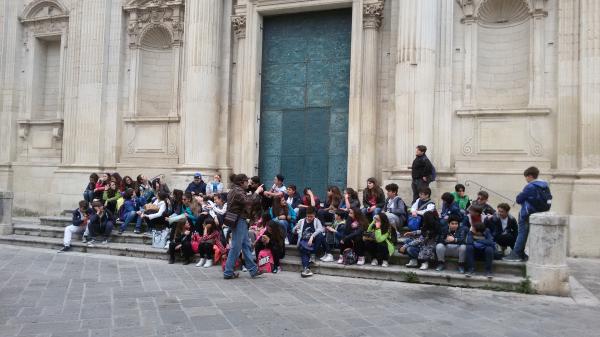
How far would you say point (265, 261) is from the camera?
9922 mm

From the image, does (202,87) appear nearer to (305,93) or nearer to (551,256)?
(305,93)

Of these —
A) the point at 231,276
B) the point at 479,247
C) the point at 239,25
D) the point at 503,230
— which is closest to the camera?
the point at 479,247

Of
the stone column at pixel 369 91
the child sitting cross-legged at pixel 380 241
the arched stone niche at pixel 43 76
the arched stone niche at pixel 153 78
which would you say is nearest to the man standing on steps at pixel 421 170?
the child sitting cross-legged at pixel 380 241

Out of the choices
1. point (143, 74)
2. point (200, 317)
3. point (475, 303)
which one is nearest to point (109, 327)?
point (200, 317)

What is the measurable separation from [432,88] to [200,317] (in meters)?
8.85

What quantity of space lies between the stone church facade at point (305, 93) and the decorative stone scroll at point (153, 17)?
0.15 ft

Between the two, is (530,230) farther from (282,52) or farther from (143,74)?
(143,74)

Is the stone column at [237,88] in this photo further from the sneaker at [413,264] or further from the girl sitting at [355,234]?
the sneaker at [413,264]

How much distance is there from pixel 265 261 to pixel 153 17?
11.0m

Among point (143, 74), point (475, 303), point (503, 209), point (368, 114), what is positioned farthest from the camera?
point (143, 74)

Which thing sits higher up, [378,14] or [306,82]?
[378,14]

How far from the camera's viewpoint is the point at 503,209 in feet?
31.6

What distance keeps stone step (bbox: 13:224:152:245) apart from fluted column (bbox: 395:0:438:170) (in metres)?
6.86

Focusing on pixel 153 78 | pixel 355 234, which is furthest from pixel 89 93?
pixel 355 234
